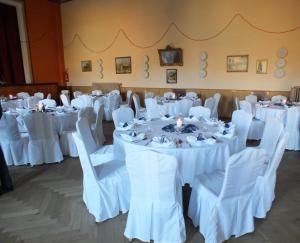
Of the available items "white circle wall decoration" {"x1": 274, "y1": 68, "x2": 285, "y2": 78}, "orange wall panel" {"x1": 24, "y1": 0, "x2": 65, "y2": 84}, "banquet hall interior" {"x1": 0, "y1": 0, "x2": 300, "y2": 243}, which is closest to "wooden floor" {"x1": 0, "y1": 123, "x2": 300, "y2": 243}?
"banquet hall interior" {"x1": 0, "y1": 0, "x2": 300, "y2": 243}

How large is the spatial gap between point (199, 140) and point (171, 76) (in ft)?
21.9

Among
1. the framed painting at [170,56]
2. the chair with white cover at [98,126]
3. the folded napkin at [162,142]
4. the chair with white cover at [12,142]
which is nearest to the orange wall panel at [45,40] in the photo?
the framed painting at [170,56]

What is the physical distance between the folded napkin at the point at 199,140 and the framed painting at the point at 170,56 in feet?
21.1

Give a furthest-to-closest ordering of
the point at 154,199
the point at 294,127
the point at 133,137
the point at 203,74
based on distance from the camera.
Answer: the point at 203,74, the point at 294,127, the point at 133,137, the point at 154,199

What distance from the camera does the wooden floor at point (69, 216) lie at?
8.71 ft

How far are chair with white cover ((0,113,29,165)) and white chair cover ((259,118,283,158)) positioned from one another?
13.3ft

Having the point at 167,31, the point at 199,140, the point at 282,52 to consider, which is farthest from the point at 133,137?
the point at 167,31

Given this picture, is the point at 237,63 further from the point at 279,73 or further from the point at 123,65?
the point at 123,65

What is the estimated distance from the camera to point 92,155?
3508 millimetres

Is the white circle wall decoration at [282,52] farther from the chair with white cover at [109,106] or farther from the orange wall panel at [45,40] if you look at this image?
the orange wall panel at [45,40]

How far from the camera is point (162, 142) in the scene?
2.78 meters

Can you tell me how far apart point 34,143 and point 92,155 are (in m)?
1.67

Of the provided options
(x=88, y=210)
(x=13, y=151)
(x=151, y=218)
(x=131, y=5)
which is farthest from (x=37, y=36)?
(x=151, y=218)

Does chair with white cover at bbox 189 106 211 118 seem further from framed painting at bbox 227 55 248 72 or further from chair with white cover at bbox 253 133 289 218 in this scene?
framed painting at bbox 227 55 248 72
